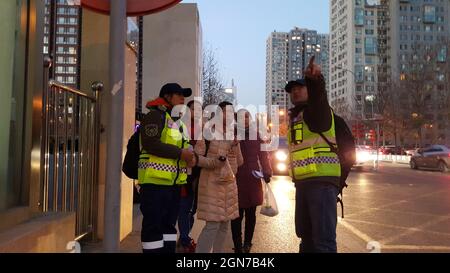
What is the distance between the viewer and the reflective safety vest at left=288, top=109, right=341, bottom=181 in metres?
3.66

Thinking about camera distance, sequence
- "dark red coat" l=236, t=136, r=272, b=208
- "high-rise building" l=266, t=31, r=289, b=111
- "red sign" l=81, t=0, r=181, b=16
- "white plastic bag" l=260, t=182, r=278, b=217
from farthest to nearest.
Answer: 1. "high-rise building" l=266, t=31, r=289, b=111
2. "white plastic bag" l=260, t=182, r=278, b=217
3. "dark red coat" l=236, t=136, r=272, b=208
4. "red sign" l=81, t=0, r=181, b=16

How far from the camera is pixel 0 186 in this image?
3541 millimetres

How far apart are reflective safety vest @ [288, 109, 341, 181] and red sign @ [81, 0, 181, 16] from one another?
1.44 metres

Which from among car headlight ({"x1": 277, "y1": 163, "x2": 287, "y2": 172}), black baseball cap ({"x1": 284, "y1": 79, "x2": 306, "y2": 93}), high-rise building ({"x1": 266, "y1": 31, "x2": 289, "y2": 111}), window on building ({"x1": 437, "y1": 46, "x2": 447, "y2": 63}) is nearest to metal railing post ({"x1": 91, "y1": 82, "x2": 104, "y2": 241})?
black baseball cap ({"x1": 284, "y1": 79, "x2": 306, "y2": 93})

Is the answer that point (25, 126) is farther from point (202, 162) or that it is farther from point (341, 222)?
point (341, 222)

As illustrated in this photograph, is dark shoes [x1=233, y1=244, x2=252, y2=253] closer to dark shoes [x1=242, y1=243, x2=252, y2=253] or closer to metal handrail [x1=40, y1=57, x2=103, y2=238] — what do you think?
dark shoes [x1=242, y1=243, x2=252, y2=253]

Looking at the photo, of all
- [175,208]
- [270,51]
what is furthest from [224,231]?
[270,51]

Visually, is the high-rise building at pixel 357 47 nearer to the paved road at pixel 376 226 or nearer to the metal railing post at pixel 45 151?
the paved road at pixel 376 226

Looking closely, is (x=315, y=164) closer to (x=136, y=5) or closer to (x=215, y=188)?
(x=215, y=188)

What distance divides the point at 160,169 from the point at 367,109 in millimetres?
71582

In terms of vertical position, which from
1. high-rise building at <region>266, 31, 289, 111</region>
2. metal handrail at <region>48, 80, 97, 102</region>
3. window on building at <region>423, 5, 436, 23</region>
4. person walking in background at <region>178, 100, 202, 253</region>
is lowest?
person walking in background at <region>178, 100, 202, 253</region>

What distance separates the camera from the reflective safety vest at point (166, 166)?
4.01 metres

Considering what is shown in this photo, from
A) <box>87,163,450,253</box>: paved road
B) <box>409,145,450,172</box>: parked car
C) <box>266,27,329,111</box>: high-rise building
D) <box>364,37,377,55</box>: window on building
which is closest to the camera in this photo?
<box>87,163,450,253</box>: paved road

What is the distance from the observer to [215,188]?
15.4 ft
